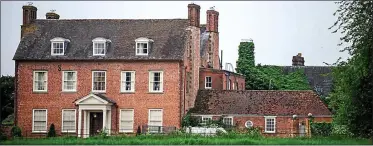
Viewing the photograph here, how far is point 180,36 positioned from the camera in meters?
55.5

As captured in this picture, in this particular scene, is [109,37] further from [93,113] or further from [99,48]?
[93,113]

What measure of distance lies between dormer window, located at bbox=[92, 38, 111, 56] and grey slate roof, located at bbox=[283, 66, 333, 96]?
30633 millimetres

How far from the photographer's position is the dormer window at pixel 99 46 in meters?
55.6

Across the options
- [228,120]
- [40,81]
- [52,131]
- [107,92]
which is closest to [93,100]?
[107,92]

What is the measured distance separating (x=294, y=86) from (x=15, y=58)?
3041 centimetres

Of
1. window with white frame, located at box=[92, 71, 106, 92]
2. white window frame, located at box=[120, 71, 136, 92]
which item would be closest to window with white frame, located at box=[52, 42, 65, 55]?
window with white frame, located at box=[92, 71, 106, 92]

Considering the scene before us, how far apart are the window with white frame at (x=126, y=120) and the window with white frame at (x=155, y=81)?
2209 mm

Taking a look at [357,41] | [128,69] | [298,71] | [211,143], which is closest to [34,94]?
[128,69]

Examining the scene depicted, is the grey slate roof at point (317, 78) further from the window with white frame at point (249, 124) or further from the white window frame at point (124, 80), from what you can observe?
the white window frame at point (124, 80)

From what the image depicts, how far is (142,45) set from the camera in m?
55.3

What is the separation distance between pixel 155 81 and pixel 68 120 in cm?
683

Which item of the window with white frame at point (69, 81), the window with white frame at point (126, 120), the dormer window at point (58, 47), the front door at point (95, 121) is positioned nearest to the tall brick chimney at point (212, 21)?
the window with white frame at point (126, 120)

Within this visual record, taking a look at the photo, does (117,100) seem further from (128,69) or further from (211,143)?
(211,143)

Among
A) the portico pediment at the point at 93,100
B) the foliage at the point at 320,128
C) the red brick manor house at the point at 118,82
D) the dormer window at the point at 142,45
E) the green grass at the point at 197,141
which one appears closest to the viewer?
the green grass at the point at 197,141
